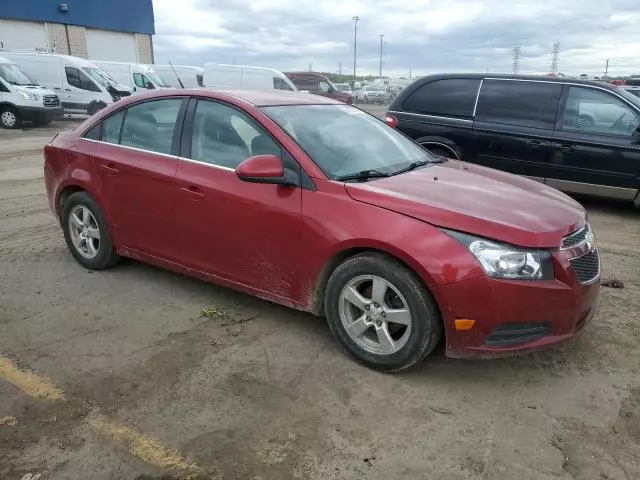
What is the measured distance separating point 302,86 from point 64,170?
92.6ft

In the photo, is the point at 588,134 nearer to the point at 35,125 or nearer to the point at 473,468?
the point at 473,468

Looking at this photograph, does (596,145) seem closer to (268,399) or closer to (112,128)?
(112,128)

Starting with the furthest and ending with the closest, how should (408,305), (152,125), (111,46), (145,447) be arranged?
(111,46)
(152,125)
(408,305)
(145,447)

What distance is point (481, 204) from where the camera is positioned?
328cm

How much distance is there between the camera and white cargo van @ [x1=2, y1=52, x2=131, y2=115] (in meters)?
22.1

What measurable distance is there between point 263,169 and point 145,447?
1.70 metres

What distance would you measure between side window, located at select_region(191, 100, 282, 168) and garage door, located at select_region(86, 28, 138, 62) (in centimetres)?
3786

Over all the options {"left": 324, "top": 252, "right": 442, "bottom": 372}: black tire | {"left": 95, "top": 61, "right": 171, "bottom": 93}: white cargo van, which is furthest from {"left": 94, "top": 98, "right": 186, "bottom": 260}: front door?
{"left": 95, "top": 61, "right": 171, "bottom": 93}: white cargo van

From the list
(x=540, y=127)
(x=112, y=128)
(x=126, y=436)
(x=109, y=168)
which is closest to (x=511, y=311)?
(x=126, y=436)

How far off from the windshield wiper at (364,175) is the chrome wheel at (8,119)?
18738 millimetres

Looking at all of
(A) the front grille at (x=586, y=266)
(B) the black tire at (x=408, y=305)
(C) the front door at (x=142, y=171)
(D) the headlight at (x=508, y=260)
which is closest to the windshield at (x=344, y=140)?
(B) the black tire at (x=408, y=305)

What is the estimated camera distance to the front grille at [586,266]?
3.15 metres

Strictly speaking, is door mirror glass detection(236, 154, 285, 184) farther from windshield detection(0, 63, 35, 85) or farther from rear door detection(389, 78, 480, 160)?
windshield detection(0, 63, 35, 85)

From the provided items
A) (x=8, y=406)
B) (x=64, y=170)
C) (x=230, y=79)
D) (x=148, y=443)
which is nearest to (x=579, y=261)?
(x=148, y=443)
